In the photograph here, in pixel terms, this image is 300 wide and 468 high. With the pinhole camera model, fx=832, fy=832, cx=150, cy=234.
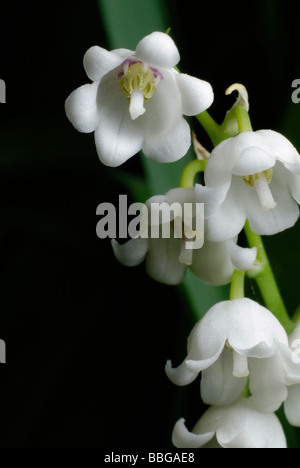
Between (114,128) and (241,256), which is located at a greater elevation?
(114,128)

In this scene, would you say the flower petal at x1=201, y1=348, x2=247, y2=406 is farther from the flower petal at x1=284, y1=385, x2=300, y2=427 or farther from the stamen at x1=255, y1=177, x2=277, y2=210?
the stamen at x1=255, y1=177, x2=277, y2=210

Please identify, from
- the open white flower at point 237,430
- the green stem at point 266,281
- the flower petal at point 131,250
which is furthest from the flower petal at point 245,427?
the flower petal at point 131,250

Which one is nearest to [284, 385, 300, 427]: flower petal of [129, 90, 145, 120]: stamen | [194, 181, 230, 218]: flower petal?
[194, 181, 230, 218]: flower petal

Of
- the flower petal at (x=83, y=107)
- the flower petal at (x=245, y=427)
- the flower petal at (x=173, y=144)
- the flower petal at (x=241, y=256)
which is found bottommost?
the flower petal at (x=245, y=427)

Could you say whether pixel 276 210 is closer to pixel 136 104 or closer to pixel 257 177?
pixel 257 177

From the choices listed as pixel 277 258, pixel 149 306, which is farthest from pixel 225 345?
pixel 149 306

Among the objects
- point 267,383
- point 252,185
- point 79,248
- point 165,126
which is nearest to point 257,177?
point 252,185

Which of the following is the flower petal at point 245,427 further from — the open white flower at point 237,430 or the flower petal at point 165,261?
the flower petal at point 165,261

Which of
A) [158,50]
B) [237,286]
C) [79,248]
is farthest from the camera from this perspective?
[79,248]
